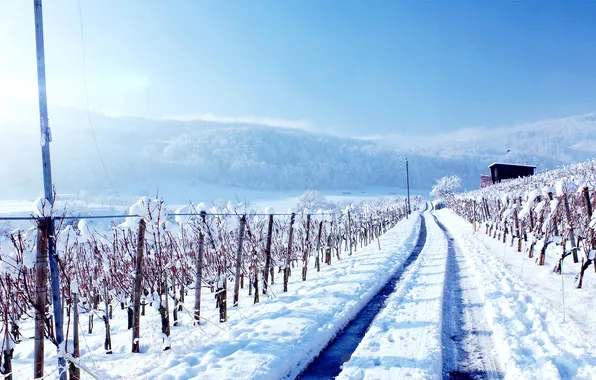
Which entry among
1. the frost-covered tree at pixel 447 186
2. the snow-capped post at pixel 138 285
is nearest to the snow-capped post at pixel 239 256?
the snow-capped post at pixel 138 285

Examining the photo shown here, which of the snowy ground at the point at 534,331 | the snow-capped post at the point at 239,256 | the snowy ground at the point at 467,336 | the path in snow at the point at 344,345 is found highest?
the snow-capped post at the point at 239,256

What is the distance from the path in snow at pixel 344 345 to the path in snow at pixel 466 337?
1.37 m

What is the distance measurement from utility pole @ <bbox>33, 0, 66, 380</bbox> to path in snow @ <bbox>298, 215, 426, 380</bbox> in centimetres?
314

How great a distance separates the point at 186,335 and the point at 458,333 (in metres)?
4.87

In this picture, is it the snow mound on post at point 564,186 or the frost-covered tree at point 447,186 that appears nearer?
the snow mound on post at point 564,186

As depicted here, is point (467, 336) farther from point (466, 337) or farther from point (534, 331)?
point (534, 331)

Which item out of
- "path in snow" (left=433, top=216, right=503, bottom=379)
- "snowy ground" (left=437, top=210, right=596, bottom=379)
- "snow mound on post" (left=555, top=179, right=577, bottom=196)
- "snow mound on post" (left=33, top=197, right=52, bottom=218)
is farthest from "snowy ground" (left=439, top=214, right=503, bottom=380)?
"snow mound on post" (left=33, top=197, right=52, bottom=218)

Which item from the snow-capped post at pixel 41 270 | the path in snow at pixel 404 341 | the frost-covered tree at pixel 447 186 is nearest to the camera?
the snow-capped post at pixel 41 270

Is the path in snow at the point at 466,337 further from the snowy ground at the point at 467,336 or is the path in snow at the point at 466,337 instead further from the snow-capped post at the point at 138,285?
the snow-capped post at the point at 138,285

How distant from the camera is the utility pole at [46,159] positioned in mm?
4086

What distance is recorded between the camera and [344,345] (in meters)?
5.82

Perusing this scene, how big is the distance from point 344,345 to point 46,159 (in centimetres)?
503

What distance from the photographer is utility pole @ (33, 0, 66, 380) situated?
4.09 meters

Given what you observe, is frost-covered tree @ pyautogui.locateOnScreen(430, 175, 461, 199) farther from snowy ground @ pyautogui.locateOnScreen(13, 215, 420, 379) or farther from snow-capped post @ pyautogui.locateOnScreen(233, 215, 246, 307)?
snow-capped post @ pyautogui.locateOnScreen(233, 215, 246, 307)
